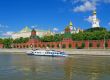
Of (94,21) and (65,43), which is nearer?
(65,43)

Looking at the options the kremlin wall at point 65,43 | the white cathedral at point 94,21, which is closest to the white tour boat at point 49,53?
the kremlin wall at point 65,43

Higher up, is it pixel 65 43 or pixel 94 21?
pixel 94 21

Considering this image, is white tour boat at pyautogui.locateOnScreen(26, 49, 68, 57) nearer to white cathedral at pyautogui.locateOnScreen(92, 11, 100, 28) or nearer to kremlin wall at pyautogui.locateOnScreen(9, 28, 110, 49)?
kremlin wall at pyautogui.locateOnScreen(9, 28, 110, 49)

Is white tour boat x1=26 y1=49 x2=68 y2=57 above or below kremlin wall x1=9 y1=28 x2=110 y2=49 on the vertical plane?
below

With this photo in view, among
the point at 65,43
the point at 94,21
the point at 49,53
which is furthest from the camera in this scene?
the point at 94,21

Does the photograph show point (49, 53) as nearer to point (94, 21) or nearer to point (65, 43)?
point (65, 43)

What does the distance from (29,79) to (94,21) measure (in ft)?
345

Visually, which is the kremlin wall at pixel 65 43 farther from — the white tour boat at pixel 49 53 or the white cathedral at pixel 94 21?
the white cathedral at pixel 94 21

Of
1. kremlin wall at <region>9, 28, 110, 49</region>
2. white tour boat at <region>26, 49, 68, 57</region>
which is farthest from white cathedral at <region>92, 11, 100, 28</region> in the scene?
white tour boat at <region>26, 49, 68, 57</region>

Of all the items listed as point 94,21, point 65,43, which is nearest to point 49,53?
point 65,43

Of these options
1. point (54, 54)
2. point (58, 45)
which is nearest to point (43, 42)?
point (58, 45)

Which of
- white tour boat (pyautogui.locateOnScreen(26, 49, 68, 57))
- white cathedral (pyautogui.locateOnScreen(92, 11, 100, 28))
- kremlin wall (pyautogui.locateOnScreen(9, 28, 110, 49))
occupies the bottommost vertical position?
white tour boat (pyautogui.locateOnScreen(26, 49, 68, 57))

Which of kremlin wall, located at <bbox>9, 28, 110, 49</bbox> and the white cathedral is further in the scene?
the white cathedral

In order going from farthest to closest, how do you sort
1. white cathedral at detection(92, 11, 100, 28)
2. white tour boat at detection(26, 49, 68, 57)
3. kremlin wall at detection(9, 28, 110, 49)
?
white cathedral at detection(92, 11, 100, 28) → kremlin wall at detection(9, 28, 110, 49) → white tour boat at detection(26, 49, 68, 57)
